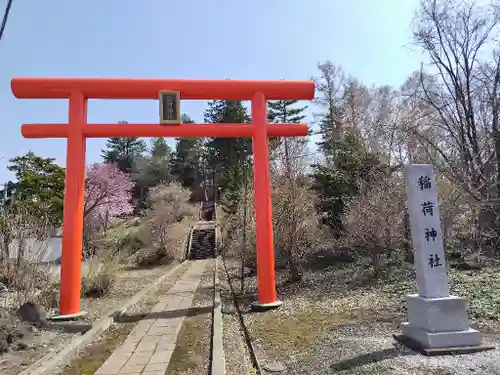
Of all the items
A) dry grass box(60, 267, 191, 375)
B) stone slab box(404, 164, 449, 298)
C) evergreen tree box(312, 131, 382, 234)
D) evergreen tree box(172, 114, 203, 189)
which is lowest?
dry grass box(60, 267, 191, 375)

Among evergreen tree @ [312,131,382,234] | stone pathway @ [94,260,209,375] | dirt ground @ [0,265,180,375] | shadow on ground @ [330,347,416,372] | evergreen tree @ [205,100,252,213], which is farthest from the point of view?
evergreen tree @ [205,100,252,213]

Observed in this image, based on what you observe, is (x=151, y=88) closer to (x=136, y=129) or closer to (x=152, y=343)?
(x=136, y=129)

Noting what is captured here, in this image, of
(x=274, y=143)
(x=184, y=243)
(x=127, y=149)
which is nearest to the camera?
(x=274, y=143)

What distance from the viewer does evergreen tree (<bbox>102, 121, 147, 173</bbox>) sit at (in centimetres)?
4922

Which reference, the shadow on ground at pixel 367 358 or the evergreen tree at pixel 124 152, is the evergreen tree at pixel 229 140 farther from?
the shadow on ground at pixel 367 358

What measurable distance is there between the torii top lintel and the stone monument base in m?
5.95

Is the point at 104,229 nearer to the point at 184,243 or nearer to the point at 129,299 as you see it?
the point at 184,243

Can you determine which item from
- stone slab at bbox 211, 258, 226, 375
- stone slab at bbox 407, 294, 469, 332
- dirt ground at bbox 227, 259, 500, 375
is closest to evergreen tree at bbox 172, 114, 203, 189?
dirt ground at bbox 227, 259, 500, 375

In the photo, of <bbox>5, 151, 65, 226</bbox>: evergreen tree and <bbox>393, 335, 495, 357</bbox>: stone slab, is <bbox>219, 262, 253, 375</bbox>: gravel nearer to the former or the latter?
<bbox>393, 335, 495, 357</bbox>: stone slab

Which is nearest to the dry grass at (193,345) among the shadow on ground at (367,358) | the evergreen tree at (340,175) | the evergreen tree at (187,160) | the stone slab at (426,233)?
the shadow on ground at (367,358)

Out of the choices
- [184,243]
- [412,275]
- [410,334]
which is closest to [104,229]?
[184,243]

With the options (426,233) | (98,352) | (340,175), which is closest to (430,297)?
(426,233)

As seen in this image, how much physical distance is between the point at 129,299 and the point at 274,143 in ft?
27.2

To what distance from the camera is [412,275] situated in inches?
402
